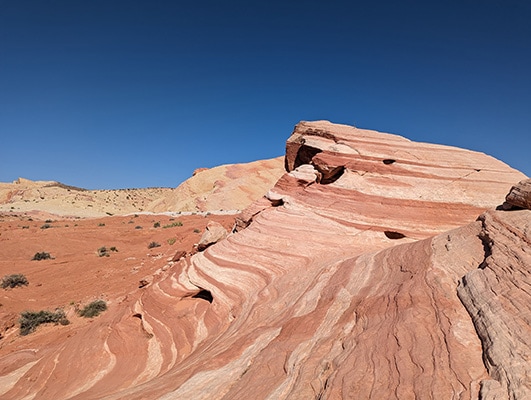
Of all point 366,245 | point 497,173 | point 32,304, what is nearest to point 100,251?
point 32,304

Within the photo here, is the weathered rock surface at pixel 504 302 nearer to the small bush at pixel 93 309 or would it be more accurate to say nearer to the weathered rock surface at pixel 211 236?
the weathered rock surface at pixel 211 236

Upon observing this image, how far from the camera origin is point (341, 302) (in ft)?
17.0

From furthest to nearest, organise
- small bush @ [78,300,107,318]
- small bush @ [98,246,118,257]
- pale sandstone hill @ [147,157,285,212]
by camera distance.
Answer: pale sandstone hill @ [147,157,285,212]
small bush @ [98,246,118,257]
small bush @ [78,300,107,318]

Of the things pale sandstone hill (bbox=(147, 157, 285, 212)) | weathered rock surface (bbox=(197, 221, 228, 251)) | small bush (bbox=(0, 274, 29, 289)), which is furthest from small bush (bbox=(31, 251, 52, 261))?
pale sandstone hill (bbox=(147, 157, 285, 212))

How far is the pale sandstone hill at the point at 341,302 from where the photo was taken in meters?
3.32

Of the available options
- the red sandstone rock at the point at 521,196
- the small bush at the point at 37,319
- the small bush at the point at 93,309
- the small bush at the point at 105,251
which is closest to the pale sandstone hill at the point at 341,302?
the red sandstone rock at the point at 521,196

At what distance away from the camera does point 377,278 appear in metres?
5.52

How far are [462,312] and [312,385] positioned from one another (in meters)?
1.93

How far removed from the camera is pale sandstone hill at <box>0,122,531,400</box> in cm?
332

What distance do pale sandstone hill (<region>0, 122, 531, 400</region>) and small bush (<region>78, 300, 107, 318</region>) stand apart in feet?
1.27

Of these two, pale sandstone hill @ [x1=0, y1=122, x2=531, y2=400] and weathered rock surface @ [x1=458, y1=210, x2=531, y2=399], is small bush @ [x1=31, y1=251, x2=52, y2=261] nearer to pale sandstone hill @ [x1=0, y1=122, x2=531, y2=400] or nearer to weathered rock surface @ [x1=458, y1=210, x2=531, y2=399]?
pale sandstone hill @ [x1=0, y1=122, x2=531, y2=400]

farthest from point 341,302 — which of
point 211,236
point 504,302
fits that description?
point 211,236

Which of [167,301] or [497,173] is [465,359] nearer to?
[167,301]

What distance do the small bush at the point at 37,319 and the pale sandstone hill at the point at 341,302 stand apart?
163 cm
